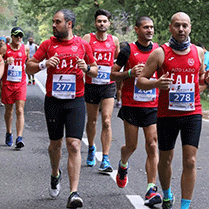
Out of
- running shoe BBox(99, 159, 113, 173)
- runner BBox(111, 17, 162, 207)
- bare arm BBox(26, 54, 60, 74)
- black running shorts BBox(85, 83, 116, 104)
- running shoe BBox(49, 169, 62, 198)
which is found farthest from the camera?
black running shorts BBox(85, 83, 116, 104)

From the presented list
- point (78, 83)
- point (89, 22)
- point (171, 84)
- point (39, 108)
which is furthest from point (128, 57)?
point (89, 22)

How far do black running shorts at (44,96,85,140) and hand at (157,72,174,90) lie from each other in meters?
1.17

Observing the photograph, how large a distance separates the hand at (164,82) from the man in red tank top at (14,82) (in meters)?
4.89

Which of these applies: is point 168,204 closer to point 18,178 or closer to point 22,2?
point 18,178

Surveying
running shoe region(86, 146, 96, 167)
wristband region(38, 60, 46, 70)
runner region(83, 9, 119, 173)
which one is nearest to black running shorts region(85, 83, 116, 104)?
runner region(83, 9, 119, 173)

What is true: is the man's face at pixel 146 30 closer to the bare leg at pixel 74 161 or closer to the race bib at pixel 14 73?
the bare leg at pixel 74 161

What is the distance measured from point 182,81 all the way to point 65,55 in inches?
52.6

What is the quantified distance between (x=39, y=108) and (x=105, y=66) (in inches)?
308

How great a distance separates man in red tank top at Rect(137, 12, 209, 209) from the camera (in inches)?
205

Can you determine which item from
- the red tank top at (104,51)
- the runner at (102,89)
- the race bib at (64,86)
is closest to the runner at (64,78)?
the race bib at (64,86)

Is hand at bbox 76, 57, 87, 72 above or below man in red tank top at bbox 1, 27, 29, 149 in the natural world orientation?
above

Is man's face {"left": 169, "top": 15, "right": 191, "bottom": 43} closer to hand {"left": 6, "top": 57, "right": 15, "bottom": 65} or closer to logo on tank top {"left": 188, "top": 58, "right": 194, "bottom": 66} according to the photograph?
logo on tank top {"left": 188, "top": 58, "right": 194, "bottom": 66}

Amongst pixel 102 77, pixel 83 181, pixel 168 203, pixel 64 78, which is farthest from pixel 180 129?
pixel 102 77

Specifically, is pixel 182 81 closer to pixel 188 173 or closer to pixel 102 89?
pixel 188 173
